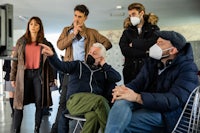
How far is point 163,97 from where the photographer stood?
177 cm

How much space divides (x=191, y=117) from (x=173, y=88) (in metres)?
0.21

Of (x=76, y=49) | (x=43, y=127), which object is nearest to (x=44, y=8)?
(x=43, y=127)

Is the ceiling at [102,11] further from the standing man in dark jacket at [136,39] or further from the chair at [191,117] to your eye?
the chair at [191,117]

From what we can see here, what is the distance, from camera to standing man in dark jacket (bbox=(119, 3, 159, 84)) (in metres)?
2.83

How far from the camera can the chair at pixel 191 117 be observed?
65.7 inches

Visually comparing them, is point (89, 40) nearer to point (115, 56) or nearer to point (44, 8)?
point (44, 8)

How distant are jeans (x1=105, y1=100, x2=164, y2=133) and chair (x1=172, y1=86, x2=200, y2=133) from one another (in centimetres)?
12

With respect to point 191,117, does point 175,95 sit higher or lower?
higher

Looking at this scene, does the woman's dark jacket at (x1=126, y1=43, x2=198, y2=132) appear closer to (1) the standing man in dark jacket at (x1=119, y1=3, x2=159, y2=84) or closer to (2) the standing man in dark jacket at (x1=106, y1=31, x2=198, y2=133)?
(2) the standing man in dark jacket at (x1=106, y1=31, x2=198, y2=133)

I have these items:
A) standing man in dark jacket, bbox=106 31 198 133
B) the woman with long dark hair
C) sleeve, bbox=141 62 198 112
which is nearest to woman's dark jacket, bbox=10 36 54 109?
the woman with long dark hair

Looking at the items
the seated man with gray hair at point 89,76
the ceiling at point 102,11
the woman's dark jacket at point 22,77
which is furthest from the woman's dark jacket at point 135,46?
the ceiling at point 102,11

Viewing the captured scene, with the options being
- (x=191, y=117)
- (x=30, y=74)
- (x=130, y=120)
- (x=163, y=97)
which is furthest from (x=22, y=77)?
(x=191, y=117)

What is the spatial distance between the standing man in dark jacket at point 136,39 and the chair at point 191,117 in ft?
3.51

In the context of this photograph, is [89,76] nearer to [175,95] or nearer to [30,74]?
[30,74]
